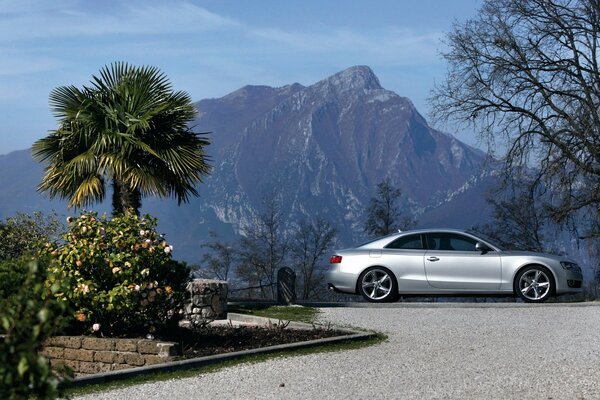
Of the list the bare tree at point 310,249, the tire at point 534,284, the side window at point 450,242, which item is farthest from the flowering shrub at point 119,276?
the bare tree at point 310,249

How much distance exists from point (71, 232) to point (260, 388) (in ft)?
15.7

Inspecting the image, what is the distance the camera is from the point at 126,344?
11516 millimetres

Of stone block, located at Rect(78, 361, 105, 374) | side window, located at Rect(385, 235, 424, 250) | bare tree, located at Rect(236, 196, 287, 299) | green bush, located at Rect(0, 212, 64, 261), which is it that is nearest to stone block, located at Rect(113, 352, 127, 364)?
stone block, located at Rect(78, 361, 105, 374)

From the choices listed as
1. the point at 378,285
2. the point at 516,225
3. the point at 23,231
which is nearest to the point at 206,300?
the point at 378,285

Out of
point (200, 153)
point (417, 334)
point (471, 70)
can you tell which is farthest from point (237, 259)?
point (417, 334)

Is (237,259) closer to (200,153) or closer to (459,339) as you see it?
(200,153)

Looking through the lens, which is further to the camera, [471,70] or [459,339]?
[471,70]

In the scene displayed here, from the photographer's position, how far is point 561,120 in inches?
1243

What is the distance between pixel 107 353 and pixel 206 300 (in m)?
6.13

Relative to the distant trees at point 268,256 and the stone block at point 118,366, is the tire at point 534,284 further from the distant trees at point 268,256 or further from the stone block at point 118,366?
the distant trees at point 268,256

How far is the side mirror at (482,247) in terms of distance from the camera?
19.9m

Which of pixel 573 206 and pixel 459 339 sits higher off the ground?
pixel 573 206

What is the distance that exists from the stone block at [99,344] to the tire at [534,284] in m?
10.5

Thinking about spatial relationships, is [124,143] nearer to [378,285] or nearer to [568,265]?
[378,285]
